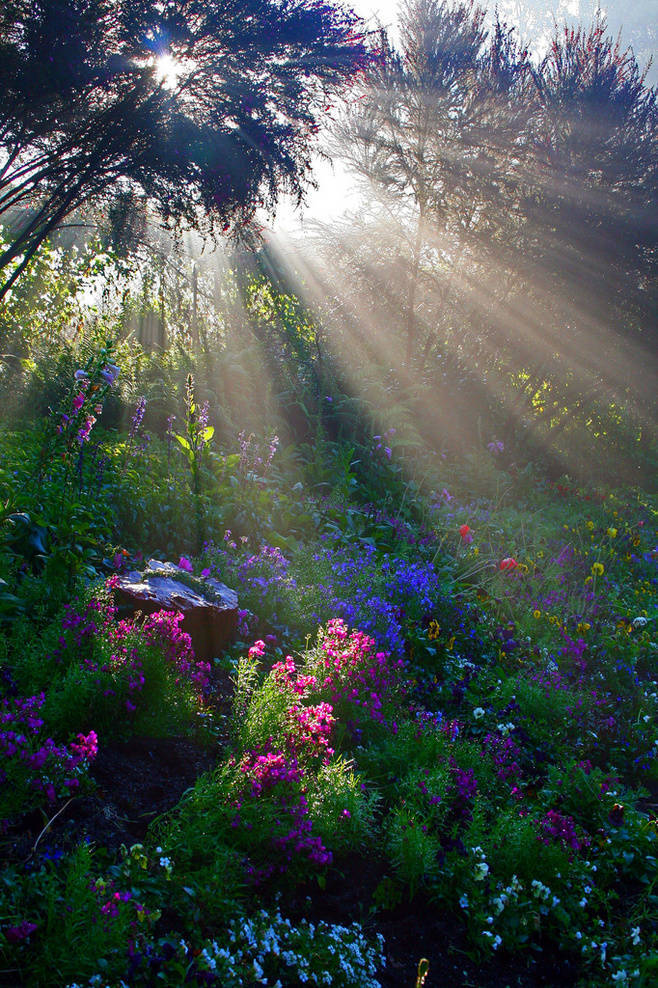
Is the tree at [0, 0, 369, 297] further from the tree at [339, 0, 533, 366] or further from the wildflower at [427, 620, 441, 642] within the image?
the wildflower at [427, 620, 441, 642]

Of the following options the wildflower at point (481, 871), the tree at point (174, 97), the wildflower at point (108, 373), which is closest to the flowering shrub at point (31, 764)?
the wildflower at point (481, 871)

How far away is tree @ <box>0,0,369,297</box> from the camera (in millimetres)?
5570

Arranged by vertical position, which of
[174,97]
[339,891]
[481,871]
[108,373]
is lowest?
[339,891]

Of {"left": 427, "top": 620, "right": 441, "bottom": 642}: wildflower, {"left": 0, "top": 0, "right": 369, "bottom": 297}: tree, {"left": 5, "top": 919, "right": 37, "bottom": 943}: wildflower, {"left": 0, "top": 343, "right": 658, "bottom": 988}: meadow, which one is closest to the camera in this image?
{"left": 5, "top": 919, "right": 37, "bottom": 943}: wildflower

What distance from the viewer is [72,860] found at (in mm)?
1795

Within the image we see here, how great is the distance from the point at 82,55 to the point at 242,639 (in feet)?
17.2

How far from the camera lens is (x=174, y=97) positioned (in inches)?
241

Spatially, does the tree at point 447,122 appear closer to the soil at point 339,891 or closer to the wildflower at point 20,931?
the soil at point 339,891

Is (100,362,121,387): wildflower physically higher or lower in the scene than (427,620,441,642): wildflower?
higher

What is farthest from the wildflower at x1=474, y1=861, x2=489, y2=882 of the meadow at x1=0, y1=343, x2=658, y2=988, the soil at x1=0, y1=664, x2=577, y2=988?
the soil at x1=0, y1=664, x2=577, y2=988

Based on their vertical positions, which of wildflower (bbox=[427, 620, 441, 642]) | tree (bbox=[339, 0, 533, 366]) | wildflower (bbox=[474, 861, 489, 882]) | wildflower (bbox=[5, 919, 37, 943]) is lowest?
wildflower (bbox=[474, 861, 489, 882])

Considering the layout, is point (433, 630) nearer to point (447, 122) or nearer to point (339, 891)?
point (339, 891)

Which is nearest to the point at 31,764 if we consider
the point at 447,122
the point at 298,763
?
the point at 298,763

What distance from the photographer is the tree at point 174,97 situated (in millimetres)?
5570
